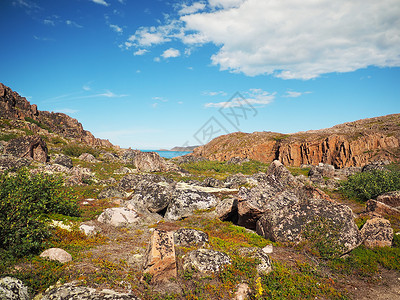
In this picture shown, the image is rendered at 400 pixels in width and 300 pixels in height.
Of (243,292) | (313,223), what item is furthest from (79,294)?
(313,223)

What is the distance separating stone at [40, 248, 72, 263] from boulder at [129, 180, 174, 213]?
351 inches

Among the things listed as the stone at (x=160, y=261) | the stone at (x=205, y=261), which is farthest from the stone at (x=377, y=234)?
the stone at (x=160, y=261)

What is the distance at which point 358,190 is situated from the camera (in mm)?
26875

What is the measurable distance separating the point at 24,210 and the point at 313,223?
587 inches

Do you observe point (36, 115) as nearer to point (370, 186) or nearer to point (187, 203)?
point (187, 203)

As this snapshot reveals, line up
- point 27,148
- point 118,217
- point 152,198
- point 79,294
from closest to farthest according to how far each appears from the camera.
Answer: point 79,294, point 118,217, point 152,198, point 27,148

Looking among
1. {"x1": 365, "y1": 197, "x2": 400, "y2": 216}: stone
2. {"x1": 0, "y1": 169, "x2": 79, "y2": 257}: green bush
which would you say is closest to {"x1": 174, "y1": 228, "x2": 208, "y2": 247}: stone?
{"x1": 0, "y1": 169, "x2": 79, "y2": 257}: green bush

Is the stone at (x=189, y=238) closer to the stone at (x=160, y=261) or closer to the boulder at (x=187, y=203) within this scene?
the stone at (x=160, y=261)

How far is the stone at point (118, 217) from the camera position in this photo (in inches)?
562

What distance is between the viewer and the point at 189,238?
39.1 ft

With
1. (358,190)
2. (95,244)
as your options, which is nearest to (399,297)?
(95,244)

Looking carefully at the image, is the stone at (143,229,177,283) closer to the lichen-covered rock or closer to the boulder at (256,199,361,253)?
the lichen-covered rock

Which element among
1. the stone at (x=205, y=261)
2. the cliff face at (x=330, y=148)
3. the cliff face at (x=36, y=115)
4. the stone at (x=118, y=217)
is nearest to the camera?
the stone at (x=205, y=261)

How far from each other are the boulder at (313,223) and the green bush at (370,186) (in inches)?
600
